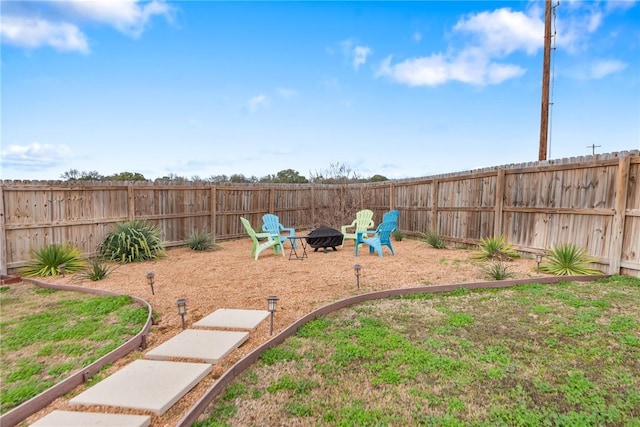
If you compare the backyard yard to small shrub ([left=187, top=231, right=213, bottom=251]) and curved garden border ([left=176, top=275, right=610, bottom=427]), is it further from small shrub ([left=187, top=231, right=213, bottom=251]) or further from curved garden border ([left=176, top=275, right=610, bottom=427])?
small shrub ([left=187, top=231, right=213, bottom=251])

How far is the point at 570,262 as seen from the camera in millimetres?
4992

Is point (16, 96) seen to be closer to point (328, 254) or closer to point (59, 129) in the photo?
point (59, 129)

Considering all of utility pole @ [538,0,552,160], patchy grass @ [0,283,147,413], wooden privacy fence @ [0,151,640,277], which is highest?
utility pole @ [538,0,552,160]

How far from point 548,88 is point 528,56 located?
5.46ft

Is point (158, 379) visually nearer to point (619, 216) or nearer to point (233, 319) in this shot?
point (233, 319)

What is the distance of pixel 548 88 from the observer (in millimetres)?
7438

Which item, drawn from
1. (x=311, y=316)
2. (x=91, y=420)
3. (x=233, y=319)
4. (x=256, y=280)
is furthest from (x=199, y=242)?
(x=91, y=420)

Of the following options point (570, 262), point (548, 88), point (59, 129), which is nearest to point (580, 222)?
point (570, 262)

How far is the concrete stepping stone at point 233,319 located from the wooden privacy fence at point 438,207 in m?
4.48

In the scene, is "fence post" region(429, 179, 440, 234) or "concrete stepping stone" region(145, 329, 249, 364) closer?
"concrete stepping stone" region(145, 329, 249, 364)

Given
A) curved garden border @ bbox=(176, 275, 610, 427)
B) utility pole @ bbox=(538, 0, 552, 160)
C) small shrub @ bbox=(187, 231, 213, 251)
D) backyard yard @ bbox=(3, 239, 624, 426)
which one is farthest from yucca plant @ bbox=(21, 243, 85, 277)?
utility pole @ bbox=(538, 0, 552, 160)

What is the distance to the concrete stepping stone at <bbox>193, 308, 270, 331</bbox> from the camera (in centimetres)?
314

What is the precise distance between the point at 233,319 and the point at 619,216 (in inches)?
211

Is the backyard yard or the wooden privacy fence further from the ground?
the wooden privacy fence
